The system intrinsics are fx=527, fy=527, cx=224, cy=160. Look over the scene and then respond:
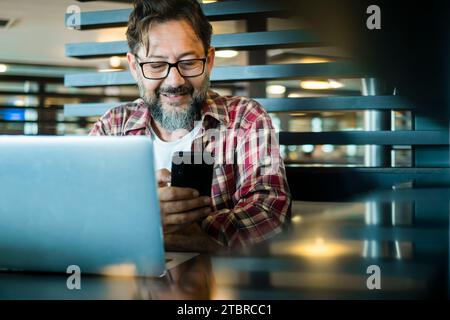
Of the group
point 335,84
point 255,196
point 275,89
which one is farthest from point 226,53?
point 255,196

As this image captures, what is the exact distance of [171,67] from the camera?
169 centimetres

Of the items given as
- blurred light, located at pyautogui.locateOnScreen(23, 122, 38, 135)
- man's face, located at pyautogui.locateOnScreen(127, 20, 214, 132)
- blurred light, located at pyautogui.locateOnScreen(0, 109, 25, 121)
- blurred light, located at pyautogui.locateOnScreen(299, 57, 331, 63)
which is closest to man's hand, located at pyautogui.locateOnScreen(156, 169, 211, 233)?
man's face, located at pyautogui.locateOnScreen(127, 20, 214, 132)

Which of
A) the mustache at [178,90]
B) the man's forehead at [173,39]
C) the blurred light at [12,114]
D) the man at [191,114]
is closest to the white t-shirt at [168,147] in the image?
the man at [191,114]

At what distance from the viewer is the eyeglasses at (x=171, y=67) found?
1696 millimetres

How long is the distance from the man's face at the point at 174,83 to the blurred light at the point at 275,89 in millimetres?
557

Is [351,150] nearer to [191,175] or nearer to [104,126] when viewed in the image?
[104,126]

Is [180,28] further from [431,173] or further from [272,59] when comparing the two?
[431,173]

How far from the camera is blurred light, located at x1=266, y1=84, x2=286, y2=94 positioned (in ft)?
7.27

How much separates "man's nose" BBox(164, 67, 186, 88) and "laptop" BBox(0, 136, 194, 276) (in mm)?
1035

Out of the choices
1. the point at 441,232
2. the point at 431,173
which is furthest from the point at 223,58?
the point at 441,232

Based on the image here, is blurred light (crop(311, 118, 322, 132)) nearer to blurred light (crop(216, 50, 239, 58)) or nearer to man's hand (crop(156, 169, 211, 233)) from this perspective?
blurred light (crop(216, 50, 239, 58))

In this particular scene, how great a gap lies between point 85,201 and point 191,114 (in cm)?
106

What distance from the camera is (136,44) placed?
68.6 inches
